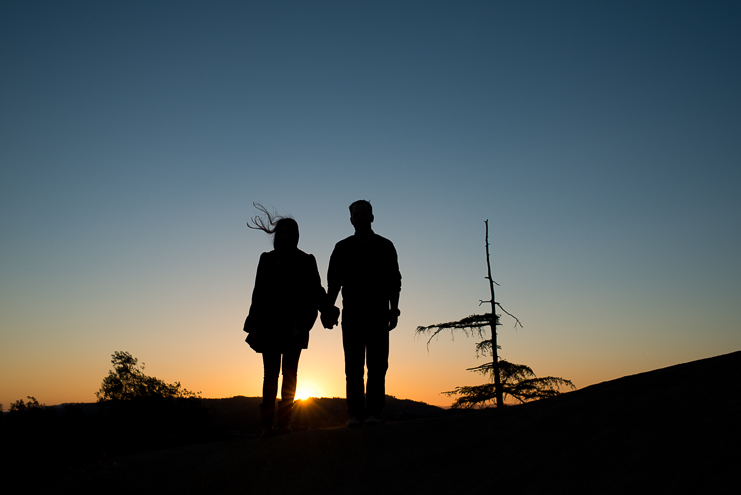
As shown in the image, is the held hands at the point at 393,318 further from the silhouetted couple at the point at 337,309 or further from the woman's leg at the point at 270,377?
the woman's leg at the point at 270,377

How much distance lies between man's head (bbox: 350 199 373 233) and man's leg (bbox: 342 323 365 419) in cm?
105

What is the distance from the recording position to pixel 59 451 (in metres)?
14.6

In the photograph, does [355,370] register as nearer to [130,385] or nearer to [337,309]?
[337,309]

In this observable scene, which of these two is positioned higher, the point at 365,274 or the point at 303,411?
the point at 365,274

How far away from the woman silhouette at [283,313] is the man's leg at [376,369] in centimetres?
70

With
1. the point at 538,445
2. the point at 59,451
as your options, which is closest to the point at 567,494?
the point at 538,445

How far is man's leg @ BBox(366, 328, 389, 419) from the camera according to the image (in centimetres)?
457

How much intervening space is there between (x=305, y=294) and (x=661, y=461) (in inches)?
144

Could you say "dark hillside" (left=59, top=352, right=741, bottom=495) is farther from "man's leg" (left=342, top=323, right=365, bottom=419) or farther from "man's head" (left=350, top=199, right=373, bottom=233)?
"man's head" (left=350, top=199, right=373, bottom=233)

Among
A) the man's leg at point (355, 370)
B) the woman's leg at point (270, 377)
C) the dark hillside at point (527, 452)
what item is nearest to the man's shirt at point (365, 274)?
the man's leg at point (355, 370)

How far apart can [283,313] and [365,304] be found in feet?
2.84

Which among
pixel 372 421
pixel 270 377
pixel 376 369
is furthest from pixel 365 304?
pixel 270 377

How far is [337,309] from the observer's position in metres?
5.04

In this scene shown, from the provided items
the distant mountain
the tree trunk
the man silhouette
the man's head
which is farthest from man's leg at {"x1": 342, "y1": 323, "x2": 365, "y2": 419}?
the distant mountain
